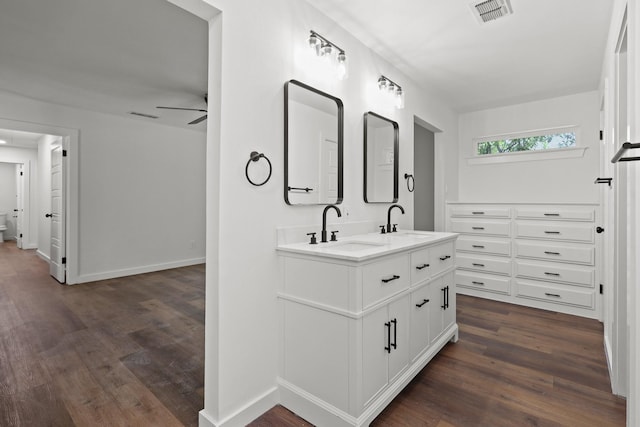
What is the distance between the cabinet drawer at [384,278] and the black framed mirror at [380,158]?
0.84 meters

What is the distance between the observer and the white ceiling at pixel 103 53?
235cm

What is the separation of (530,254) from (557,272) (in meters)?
0.30

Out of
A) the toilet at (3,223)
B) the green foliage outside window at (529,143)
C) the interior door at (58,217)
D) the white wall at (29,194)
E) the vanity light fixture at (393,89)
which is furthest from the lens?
the toilet at (3,223)

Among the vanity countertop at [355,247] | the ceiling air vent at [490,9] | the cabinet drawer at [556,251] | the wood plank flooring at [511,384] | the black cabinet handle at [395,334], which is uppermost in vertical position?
the ceiling air vent at [490,9]

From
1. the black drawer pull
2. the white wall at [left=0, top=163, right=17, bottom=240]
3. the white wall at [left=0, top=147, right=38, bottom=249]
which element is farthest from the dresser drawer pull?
the white wall at [left=0, top=163, right=17, bottom=240]

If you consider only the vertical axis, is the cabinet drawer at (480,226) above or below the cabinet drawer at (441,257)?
above

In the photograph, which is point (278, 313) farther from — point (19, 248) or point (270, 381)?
point (19, 248)

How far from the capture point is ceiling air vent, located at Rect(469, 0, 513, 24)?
2.18 metres

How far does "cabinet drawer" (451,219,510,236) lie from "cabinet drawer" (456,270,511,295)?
518 millimetres

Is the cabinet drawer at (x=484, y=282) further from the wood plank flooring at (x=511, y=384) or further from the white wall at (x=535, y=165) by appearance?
the white wall at (x=535, y=165)

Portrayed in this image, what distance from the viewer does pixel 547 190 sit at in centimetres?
412

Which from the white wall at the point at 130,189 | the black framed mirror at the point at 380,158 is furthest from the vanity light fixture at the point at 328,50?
the white wall at the point at 130,189

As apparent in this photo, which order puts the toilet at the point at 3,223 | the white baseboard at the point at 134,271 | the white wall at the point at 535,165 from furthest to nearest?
the toilet at the point at 3,223 < the white baseboard at the point at 134,271 < the white wall at the point at 535,165

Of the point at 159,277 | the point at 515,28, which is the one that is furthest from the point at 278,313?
the point at 159,277
